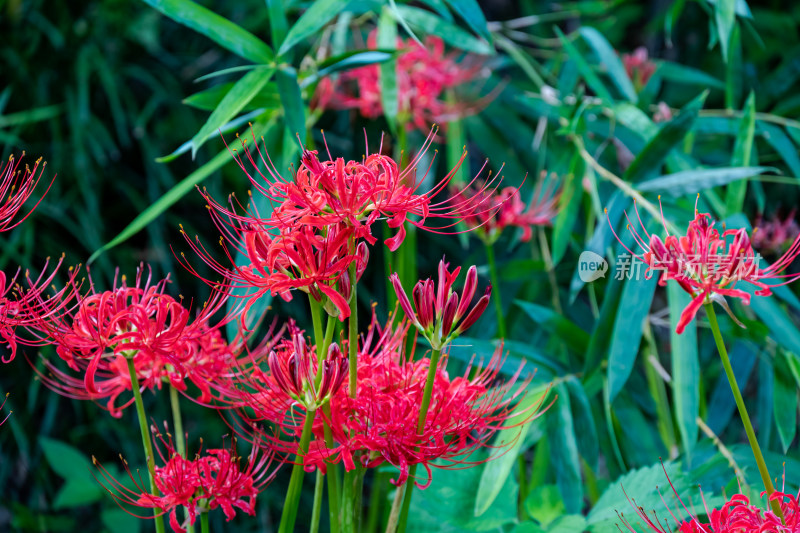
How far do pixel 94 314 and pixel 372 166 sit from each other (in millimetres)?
221

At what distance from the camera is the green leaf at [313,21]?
2.35 ft

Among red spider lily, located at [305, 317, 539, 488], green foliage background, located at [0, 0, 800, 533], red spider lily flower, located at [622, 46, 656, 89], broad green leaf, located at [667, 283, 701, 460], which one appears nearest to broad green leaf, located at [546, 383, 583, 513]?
green foliage background, located at [0, 0, 800, 533]

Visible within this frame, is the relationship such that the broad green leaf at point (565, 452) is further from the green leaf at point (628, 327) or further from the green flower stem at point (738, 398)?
the green flower stem at point (738, 398)

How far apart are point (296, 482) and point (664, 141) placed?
63 cm

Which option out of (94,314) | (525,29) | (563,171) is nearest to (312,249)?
(94,314)

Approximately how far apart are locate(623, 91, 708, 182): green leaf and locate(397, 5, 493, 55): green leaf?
265mm

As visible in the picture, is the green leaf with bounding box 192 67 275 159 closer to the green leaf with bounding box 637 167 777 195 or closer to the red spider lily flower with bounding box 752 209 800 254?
the green leaf with bounding box 637 167 777 195

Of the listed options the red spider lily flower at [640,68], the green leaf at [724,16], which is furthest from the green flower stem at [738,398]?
the red spider lily flower at [640,68]

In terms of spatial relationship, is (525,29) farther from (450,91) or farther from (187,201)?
(187,201)

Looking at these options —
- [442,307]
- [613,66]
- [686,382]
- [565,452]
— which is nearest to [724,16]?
[613,66]

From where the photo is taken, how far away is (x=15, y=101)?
53.1 inches

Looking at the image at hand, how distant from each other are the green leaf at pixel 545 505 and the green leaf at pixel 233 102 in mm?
491

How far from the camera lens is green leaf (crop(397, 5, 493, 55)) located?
40.3 inches

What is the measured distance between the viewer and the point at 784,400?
2.62 ft
